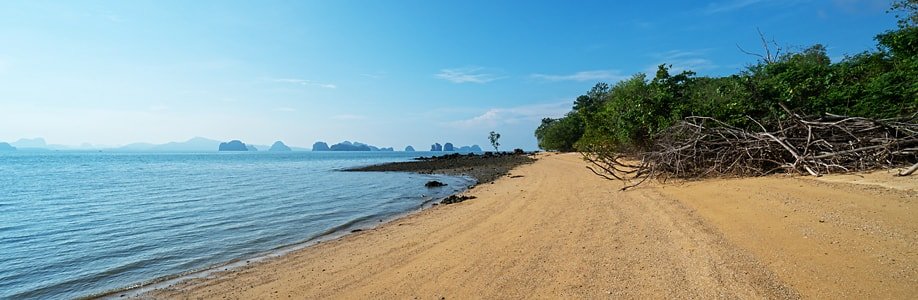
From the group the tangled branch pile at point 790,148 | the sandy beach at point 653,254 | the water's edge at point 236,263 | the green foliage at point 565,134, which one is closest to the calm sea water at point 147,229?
the water's edge at point 236,263

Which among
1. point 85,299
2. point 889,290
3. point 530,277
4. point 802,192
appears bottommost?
point 85,299

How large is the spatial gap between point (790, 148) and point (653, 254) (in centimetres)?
733

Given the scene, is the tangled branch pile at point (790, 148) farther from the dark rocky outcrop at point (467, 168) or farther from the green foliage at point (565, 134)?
the green foliage at point (565, 134)

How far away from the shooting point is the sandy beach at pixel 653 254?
4.55 m

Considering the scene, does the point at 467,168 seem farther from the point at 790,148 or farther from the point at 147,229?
the point at 790,148

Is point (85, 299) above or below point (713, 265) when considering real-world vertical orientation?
below

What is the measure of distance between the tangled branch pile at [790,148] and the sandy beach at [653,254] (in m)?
0.97

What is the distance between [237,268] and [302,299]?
3122 millimetres

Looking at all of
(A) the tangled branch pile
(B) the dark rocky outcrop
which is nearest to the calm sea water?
(A) the tangled branch pile

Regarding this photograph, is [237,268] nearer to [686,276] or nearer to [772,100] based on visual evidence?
[686,276]

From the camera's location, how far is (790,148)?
1038 cm

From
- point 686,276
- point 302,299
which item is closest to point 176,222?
point 302,299

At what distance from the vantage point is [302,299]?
5.57m

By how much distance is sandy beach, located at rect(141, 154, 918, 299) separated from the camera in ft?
14.9
